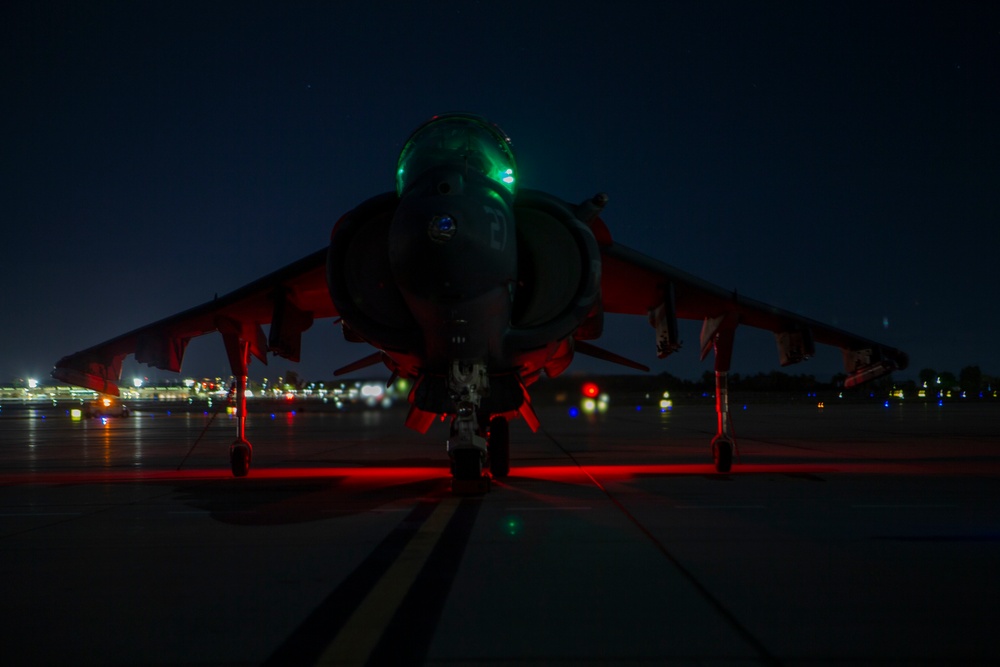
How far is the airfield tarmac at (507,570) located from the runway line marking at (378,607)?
15 mm

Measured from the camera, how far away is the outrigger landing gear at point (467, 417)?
730 centimetres

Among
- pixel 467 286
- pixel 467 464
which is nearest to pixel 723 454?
pixel 467 464

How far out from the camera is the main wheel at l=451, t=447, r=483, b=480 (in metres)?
7.62

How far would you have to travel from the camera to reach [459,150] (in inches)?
279

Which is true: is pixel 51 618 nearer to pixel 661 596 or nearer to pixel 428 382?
pixel 661 596

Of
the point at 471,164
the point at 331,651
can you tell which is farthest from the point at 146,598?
the point at 471,164

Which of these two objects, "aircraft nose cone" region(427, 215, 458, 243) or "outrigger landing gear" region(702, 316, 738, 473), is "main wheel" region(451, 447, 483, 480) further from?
"outrigger landing gear" region(702, 316, 738, 473)

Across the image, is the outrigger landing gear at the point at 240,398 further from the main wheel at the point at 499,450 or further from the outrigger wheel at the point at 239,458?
the main wheel at the point at 499,450

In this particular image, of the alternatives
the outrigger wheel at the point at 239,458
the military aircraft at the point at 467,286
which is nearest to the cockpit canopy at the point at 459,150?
the military aircraft at the point at 467,286

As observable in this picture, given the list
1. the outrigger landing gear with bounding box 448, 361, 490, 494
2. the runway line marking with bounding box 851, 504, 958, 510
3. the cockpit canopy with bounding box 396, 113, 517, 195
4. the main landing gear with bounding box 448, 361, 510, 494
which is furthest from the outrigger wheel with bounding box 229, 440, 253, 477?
the runway line marking with bounding box 851, 504, 958, 510

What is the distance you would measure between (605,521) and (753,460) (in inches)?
280

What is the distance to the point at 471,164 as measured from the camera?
22.9 feet

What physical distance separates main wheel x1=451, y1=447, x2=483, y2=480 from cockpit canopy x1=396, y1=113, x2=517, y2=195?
2560mm

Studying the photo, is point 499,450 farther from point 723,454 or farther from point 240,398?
point 240,398
